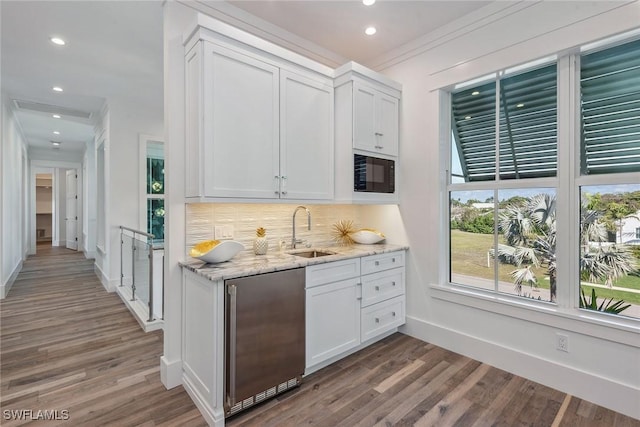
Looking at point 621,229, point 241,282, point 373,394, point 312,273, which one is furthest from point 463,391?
point 241,282

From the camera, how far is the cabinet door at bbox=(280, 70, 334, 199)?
2.54 m

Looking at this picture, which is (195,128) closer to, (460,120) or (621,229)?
(460,120)

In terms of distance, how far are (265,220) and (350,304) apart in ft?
3.50

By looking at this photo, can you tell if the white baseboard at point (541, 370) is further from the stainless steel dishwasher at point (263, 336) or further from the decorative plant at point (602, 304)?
the stainless steel dishwasher at point (263, 336)

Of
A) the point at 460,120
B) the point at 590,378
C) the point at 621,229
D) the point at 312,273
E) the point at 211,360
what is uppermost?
the point at 460,120

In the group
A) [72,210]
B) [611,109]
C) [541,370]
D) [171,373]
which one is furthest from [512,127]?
[72,210]

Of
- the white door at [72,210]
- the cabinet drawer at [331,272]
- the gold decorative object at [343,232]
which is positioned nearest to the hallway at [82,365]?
the cabinet drawer at [331,272]

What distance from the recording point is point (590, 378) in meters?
2.15

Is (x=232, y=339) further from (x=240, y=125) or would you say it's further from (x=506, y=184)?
(x=506, y=184)

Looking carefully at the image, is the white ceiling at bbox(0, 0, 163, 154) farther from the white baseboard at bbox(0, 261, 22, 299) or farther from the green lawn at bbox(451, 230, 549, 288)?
the green lawn at bbox(451, 230, 549, 288)

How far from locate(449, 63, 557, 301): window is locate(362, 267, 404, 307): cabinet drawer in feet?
1.68

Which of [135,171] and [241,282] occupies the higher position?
[135,171]

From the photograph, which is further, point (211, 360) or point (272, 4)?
point (272, 4)

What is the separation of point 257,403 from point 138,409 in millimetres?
781
